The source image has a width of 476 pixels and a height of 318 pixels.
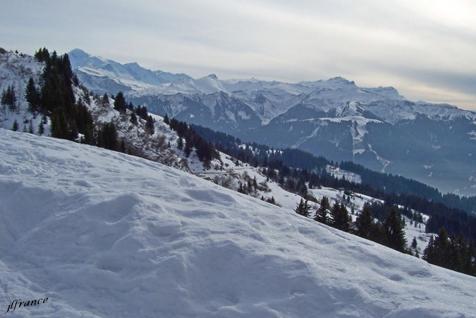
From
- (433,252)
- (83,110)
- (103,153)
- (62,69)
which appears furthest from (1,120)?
(433,252)

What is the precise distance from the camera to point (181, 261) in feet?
48.3

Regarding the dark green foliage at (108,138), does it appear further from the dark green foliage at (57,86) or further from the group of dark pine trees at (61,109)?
the dark green foliage at (57,86)

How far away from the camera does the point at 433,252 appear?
75062 mm

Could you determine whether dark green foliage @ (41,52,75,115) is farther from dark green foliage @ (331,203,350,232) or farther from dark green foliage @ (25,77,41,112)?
dark green foliage @ (331,203,350,232)

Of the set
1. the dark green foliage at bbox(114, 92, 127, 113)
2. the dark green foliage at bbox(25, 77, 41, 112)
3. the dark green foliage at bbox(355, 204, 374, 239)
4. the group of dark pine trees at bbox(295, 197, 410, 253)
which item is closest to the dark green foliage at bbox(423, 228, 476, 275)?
the group of dark pine trees at bbox(295, 197, 410, 253)

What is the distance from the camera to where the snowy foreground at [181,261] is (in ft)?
42.8

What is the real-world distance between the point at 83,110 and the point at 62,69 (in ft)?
117

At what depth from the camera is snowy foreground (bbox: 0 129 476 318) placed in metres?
13.0

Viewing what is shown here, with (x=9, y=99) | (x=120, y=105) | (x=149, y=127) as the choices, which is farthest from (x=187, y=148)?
(x=9, y=99)

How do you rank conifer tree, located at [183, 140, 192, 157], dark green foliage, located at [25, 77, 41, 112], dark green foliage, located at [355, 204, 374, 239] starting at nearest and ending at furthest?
dark green foliage, located at [355, 204, 374, 239] < dark green foliage, located at [25, 77, 41, 112] < conifer tree, located at [183, 140, 192, 157]

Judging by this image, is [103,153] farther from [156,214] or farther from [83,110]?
[83,110]

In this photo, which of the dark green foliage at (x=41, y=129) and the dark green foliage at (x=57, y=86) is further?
the dark green foliage at (x=57, y=86)

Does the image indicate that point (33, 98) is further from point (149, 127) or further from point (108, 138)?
point (149, 127)

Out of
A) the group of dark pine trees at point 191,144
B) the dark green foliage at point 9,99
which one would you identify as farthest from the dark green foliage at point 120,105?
the dark green foliage at point 9,99
